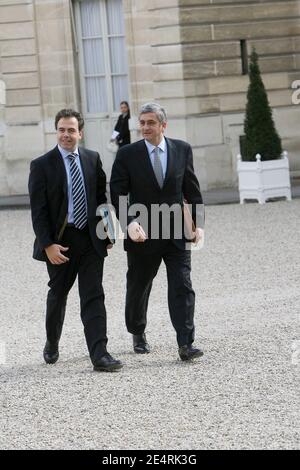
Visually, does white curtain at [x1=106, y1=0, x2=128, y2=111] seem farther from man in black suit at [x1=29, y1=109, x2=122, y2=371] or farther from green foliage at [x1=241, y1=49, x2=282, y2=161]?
man in black suit at [x1=29, y1=109, x2=122, y2=371]

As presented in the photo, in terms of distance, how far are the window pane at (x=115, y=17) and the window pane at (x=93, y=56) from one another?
31cm

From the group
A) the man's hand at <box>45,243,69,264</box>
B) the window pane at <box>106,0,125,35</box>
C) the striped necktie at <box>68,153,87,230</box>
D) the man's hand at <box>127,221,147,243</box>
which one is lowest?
the man's hand at <box>45,243,69,264</box>

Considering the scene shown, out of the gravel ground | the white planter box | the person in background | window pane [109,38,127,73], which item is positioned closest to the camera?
the gravel ground

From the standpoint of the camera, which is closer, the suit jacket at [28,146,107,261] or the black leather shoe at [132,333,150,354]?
the suit jacket at [28,146,107,261]

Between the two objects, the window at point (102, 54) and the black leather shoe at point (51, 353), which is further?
the window at point (102, 54)

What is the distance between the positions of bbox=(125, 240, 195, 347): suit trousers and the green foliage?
11286 millimetres

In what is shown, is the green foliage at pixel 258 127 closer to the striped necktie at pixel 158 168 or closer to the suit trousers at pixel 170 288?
the suit trousers at pixel 170 288

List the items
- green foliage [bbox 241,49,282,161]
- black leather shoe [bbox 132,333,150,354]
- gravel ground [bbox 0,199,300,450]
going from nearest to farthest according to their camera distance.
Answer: gravel ground [bbox 0,199,300,450] → black leather shoe [bbox 132,333,150,354] → green foliage [bbox 241,49,282,161]

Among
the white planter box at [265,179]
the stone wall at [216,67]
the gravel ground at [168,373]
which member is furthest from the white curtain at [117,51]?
the gravel ground at [168,373]

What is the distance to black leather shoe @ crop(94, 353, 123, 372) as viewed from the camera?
986cm

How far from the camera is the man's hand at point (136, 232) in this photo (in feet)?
32.8

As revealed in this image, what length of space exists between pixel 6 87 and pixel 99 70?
5.15ft

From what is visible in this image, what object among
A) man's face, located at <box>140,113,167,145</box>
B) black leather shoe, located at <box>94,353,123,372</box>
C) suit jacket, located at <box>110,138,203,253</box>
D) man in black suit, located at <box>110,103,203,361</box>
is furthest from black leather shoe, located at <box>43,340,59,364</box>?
man's face, located at <box>140,113,167,145</box>
